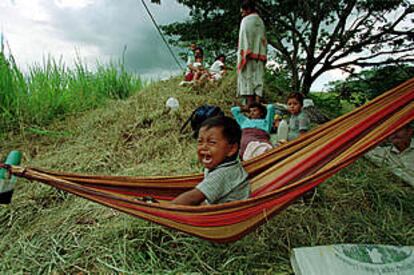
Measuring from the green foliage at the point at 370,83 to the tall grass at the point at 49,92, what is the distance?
10.3ft

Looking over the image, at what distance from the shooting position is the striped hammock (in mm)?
1177

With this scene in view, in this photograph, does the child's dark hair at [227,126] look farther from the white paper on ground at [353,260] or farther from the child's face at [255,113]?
the child's face at [255,113]

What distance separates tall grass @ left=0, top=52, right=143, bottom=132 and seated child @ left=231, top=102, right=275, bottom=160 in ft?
8.08

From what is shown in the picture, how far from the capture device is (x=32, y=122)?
12.7 ft

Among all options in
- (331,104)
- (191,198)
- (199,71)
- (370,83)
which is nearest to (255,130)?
(191,198)

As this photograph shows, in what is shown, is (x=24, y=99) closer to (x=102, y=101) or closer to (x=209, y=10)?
(x=102, y=101)

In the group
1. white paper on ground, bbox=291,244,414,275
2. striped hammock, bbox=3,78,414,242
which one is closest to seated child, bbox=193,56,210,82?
striped hammock, bbox=3,78,414,242

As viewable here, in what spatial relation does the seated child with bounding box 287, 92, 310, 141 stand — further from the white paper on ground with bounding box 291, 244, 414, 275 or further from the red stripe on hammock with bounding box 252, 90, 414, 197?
the white paper on ground with bounding box 291, 244, 414, 275

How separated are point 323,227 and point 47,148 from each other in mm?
2729

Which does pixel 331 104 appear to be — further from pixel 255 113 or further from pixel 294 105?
pixel 255 113

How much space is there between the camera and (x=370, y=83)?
4723 mm

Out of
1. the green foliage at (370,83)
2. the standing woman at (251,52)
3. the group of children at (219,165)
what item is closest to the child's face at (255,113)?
the standing woman at (251,52)

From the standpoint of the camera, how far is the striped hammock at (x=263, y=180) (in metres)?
1.18

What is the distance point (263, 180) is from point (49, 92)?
337 centimetres
